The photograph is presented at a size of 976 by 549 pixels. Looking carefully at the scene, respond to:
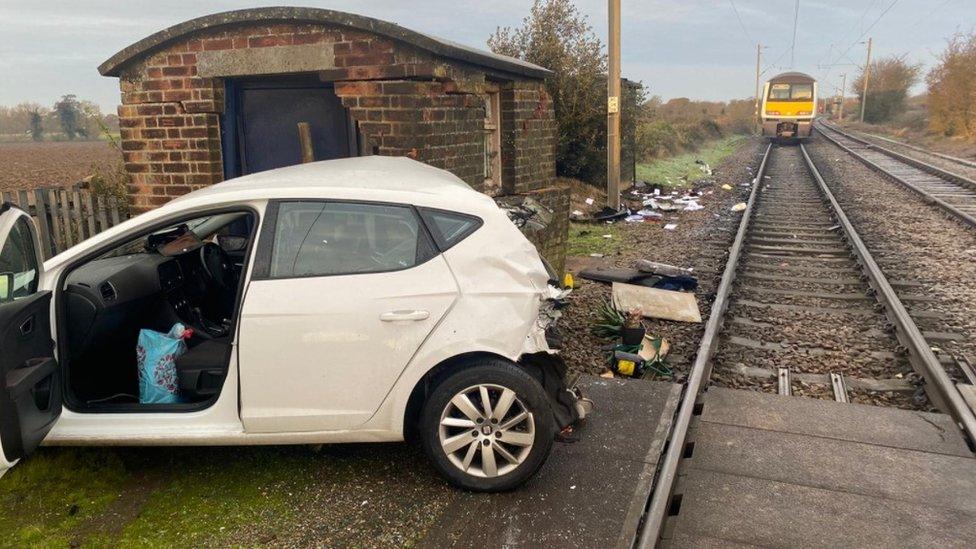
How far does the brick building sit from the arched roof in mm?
11

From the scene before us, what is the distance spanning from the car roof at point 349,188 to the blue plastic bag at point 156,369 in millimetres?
781

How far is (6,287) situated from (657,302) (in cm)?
565

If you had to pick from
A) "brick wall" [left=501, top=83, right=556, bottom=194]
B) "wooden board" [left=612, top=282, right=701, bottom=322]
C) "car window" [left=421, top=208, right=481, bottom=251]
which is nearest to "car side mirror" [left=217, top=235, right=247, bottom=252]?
"car window" [left=421, top=208, right=481, bottom=251]

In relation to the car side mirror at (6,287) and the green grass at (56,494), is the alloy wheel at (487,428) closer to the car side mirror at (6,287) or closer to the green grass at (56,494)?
the green grass at (56,494)

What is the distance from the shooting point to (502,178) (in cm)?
862

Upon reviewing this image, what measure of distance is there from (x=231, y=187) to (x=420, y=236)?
1.13 m

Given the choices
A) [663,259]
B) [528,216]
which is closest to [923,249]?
[663,259]

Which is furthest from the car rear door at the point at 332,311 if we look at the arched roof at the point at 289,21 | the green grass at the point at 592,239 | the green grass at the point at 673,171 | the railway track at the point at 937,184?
the green grass at the point at 673,171

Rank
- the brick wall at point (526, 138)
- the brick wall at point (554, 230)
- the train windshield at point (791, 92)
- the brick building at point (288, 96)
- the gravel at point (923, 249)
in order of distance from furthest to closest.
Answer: the train windshield at point (791, 92)
the brick wall at point (526, 138)
the brick wall at point (554, 230)
the gravel at point (923, 249)
the brick building at point (288, 96)

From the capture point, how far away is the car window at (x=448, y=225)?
3.73 m

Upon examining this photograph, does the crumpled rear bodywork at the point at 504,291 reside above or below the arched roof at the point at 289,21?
below

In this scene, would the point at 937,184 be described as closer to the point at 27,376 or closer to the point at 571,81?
the point at 571,81

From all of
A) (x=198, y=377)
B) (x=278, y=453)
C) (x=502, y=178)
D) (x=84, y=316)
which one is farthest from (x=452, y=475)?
(x=502, y=178)

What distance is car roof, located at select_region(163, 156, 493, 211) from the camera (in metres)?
3.76
